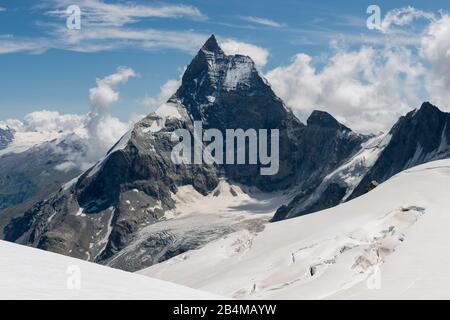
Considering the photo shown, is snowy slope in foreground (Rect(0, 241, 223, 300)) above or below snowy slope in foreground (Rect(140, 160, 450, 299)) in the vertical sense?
above

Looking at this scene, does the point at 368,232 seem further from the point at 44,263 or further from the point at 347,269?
the point at 44,263

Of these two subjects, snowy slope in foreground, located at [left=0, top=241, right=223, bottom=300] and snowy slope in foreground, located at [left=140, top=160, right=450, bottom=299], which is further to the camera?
snowy slope in foreground, located at [left=140, top=160, right=450, bottom=299]

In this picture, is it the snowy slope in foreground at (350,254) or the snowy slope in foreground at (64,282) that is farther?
the snowy slope in foreground at (350,254)

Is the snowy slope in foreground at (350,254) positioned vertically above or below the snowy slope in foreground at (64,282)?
below
